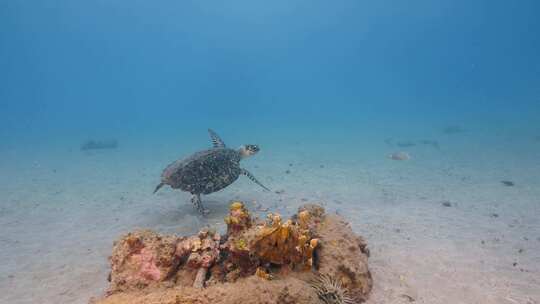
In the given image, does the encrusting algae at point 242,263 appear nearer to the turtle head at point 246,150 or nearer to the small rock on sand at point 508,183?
the turtle head at point 246,150

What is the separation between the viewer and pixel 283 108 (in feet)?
239

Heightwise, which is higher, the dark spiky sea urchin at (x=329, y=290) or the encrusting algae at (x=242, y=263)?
the encrusting algae at (x=242, y=263)

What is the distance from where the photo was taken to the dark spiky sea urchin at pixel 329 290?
3.57 m

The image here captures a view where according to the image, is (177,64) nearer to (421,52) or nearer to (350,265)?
(421,52)

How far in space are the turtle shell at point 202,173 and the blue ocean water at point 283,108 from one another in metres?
1.07

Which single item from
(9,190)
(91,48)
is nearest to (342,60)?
(91,48)

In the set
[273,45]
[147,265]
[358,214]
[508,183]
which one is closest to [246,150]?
[358,214]

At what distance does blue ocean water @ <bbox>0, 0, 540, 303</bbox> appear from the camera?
10320mm

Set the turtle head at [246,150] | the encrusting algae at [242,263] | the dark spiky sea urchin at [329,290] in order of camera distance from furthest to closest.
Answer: the turtle head at [246,150] → the dark spiky sea urchin at [329,290] → the encrusting algae at [242,263]

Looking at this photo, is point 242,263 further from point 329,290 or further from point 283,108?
point 283,108

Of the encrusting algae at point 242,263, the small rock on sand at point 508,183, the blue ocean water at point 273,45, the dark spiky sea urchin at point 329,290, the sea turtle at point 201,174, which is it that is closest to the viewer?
the encrusting algae at point 242,263

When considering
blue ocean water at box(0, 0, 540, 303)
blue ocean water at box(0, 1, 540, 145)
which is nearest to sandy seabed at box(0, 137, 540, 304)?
blue ocean water at box(0, 0, 540, 303)

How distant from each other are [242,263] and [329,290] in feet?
3.52

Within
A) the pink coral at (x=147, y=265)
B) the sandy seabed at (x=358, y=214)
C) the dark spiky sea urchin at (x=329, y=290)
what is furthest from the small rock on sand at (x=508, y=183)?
the pink coral at (x=147, y=265)
